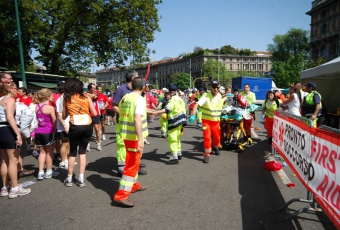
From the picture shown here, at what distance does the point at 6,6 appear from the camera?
62.3 feet

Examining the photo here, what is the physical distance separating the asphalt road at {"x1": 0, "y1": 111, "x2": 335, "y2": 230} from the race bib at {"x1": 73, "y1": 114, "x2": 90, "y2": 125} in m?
1.16

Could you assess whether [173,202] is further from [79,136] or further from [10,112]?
[10,112]

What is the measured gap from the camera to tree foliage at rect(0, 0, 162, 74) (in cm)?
1906

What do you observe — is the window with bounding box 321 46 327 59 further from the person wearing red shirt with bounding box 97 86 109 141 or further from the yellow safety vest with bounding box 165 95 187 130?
the yellow safety vest with bounding box 165 95 187 130

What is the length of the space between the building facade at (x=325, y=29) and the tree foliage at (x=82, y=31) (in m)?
48.7

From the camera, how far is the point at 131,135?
397 cm

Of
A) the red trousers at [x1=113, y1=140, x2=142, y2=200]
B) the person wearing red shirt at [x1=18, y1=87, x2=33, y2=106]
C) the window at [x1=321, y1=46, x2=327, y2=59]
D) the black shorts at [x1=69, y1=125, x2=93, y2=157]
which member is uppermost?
the window at [x1=321, y1=46, x2=327, y2=59]

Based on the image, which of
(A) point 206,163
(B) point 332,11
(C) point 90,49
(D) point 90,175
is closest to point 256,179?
(A) point 206,163

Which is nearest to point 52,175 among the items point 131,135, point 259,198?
point 131,135

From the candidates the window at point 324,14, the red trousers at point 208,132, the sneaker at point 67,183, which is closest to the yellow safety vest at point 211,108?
the red trousers at point 208,132

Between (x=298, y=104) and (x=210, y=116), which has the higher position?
(x=298, y=104)

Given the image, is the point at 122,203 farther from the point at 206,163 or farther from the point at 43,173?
the point at 206,163

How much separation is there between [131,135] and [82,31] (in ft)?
62.3

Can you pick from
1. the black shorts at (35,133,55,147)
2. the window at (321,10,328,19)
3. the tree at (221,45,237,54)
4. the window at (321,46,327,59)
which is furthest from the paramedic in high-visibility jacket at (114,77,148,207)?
the tree at (221,45,237,54)
